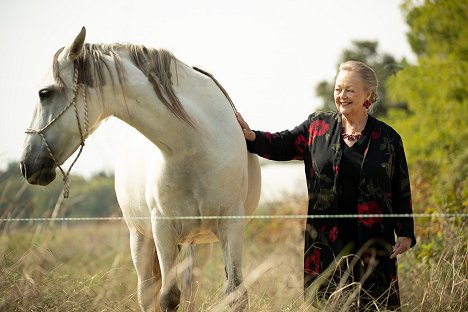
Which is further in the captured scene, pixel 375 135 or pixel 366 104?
pixel 366 104

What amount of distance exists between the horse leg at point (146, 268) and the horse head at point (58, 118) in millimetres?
1441

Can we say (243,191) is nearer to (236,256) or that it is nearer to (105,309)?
(236,256)

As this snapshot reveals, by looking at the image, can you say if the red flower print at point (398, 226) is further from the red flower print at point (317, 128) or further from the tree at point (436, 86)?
the tree at point (436, 86)

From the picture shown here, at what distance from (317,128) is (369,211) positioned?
25.3 inches

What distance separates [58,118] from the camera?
3.63 metres

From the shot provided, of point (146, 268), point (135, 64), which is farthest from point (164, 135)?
point (146, 268)

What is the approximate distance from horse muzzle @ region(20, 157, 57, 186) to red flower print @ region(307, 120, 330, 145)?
1.64m

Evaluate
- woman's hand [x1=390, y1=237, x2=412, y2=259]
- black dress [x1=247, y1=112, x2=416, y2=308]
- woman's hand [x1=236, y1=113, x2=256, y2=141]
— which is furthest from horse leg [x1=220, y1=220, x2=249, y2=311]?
woman's hand [x1=390, y1=237, x2=412, y2=259]

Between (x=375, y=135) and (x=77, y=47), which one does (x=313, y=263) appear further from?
(x=77, y=47)

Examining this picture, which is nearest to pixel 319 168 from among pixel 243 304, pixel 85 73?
pixel 243 304

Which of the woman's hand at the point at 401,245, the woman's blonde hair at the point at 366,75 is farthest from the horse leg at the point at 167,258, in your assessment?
the woman's blonde hair at the point at 366,75

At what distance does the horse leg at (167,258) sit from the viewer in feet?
13.6

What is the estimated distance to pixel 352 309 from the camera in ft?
13.1

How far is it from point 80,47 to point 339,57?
20.8 m
